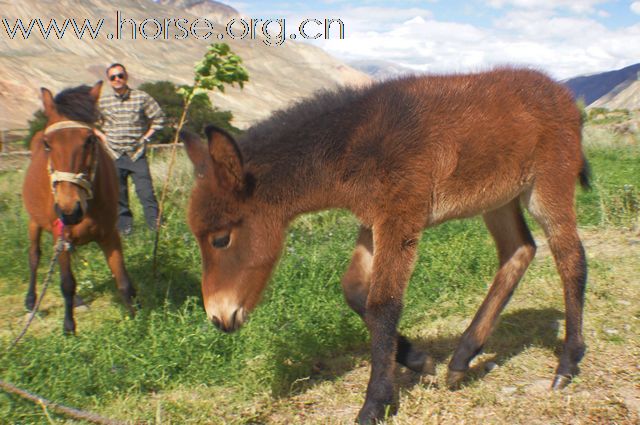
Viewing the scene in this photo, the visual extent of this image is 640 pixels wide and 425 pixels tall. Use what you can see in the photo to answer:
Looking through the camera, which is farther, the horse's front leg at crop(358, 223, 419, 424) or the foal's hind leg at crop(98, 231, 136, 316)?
the foal's hind leg at crop(98, 231, 136, 316)

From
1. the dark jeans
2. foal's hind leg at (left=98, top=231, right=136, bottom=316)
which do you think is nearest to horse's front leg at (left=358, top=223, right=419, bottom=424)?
foal's hind leg at (left=98, top=231, right=136, bottom=316)

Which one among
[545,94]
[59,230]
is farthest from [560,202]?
[59,230]

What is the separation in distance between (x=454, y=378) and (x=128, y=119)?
5.23m

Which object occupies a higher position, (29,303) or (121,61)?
(121,61)

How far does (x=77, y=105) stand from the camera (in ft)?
16.9

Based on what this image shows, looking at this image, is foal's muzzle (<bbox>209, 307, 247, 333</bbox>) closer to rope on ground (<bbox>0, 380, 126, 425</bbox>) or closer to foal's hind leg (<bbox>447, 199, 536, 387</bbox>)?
rope on ground (<bbox>0, 380, 126, 425</bbox>)

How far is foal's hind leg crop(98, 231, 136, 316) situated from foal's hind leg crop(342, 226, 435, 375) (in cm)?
238

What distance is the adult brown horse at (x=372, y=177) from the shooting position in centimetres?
342

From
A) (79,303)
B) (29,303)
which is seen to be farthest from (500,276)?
(29,303)

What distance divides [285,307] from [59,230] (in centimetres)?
208

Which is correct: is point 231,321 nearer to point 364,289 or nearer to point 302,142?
point 364,289

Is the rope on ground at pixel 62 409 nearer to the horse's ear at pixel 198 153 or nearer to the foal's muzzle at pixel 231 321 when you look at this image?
the foal's muzzle at pixel 231 321

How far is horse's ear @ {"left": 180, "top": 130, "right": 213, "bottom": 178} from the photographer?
134 inches

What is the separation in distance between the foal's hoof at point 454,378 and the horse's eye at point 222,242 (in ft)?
5.91
